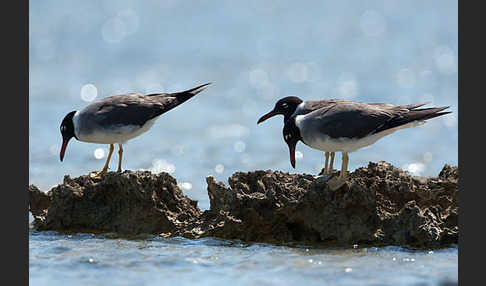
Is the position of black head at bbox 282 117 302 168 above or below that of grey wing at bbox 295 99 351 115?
below

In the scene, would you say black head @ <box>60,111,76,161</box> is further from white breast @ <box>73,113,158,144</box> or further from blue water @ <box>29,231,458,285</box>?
blue water @ <box>29,231,458,285</box>

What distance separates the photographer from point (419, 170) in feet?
45.6

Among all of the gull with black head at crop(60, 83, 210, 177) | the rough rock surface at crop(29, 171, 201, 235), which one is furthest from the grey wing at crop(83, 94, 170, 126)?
the rough rock surface at crop(29, 171, 201, 235)

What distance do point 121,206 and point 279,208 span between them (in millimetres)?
2069

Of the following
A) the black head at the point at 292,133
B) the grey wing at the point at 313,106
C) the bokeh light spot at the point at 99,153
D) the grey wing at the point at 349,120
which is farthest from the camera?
the bokeh light spot at the point at 99,153

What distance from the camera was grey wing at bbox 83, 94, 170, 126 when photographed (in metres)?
10.5

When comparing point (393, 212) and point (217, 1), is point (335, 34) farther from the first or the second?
point (393, 212)

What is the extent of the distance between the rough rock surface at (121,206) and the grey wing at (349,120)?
1.99 meters

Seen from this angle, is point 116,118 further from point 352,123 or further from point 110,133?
point 352,123

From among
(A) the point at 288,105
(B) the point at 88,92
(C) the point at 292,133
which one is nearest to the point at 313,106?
(A) the point at 288,105

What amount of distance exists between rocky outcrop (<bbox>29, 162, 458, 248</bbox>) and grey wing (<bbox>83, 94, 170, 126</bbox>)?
1.59 meters

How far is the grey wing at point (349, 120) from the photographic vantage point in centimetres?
894

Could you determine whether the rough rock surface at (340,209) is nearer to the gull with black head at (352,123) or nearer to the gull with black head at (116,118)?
the gull with black head at (352,123)

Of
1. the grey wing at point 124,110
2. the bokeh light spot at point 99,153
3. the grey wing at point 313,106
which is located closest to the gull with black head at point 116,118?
the grey wing at point 124,110
